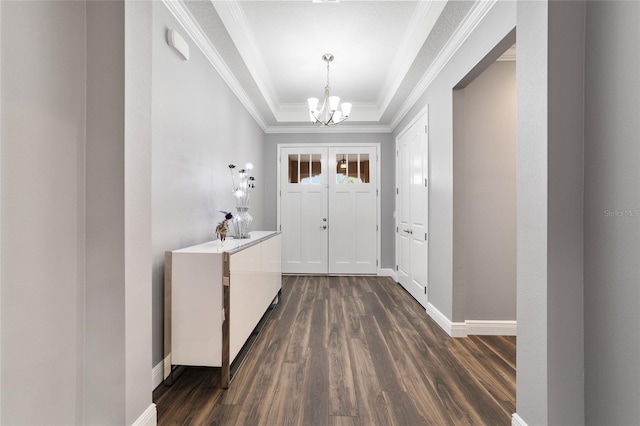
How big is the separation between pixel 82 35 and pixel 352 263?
446 cm

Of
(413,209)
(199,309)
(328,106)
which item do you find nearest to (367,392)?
(199,309)

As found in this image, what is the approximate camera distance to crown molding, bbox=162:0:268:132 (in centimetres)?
207

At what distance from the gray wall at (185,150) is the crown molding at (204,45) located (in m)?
0.05

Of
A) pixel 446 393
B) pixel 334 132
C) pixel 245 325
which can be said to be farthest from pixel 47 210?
pixel 334 132

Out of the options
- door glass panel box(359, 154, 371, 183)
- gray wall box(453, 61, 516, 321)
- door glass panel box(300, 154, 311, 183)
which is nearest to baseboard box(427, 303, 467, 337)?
gray wall box(453, 61, 516, 321)

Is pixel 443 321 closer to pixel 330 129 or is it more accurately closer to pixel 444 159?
pixel 444 159

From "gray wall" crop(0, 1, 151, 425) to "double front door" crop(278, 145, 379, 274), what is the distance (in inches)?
147

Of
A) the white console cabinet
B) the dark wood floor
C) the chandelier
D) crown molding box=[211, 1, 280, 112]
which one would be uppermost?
crown molding box=[211, 1, 280, 112]

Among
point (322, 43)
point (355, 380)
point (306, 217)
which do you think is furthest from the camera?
point (306, 217)

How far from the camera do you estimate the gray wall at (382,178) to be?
5.10 meters

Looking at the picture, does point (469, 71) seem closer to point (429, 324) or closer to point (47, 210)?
point (429, 324)

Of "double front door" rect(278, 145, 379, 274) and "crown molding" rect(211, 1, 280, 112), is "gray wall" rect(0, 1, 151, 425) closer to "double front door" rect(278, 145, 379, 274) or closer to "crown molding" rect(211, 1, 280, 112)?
"crown molding" rect(211, 1, 280, 112)

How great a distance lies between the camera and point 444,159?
286cm

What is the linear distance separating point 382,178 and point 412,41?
2.54 metres
